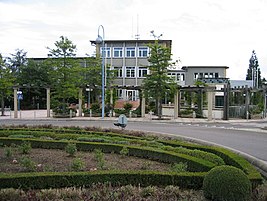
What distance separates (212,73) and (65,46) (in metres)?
34.3

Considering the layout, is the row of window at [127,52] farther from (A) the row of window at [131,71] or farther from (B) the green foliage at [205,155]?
(B) the green foliage at [205,155]

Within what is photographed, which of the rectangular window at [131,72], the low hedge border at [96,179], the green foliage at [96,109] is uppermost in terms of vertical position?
the rectangular window at [131,72]

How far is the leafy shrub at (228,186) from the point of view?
22.3 feet

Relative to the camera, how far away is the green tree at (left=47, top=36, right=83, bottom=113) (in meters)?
36.3

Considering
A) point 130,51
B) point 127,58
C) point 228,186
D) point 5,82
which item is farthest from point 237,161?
point 130,51

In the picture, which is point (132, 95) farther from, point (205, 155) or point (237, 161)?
point (237, 161)

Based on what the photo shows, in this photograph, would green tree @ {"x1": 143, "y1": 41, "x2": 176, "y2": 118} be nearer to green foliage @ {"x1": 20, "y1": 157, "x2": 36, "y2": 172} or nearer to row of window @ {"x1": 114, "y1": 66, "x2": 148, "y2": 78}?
row of window @ {"x1": 114, "y1": 66, "x2": 148, "y2": 78}

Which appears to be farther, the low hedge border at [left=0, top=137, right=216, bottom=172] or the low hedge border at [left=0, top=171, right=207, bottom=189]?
the low hedge border at [left=0, top=137, right=216, bottom=172]

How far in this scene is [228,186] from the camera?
6.79m

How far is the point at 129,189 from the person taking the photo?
7.34 m

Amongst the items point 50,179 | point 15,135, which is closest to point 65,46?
point 15,135

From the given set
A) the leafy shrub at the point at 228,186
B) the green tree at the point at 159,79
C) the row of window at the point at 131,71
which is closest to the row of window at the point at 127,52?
the row of window at the point at 131,71

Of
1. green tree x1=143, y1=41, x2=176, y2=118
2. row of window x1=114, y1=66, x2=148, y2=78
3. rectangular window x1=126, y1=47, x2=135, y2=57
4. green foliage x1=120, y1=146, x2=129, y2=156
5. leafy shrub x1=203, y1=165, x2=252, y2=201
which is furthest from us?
row of window x1=114, y1=66, x2=148, y2=78

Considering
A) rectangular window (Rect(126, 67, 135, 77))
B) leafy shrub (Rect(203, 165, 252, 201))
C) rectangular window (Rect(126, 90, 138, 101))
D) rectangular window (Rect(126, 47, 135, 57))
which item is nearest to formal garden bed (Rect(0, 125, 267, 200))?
leafy shrub (Rect(203, 165, 252, 201))
